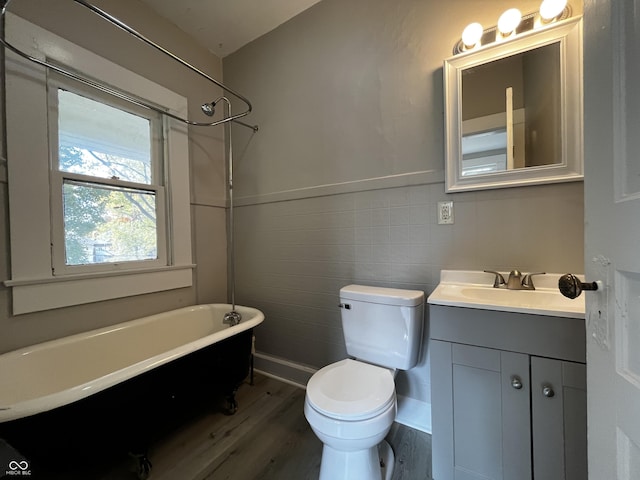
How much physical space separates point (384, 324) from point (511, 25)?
1525 mm

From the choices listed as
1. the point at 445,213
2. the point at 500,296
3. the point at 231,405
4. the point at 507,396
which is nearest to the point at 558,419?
the point at 507,396

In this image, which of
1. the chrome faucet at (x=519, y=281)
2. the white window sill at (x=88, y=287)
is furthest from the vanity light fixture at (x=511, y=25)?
the white window sill at (x=88, y=287)

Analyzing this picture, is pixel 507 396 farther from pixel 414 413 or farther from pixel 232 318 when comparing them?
pixel 232 318

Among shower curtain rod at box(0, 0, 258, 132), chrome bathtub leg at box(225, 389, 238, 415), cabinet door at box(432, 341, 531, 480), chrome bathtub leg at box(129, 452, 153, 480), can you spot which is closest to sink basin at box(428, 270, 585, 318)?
cabinet door at box(432, 341, 531, 480)

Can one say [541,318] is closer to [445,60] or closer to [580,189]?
[580,189]

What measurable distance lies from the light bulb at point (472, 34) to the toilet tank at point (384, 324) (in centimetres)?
126

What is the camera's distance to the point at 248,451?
132 cm

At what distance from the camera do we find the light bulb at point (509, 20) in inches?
47.6

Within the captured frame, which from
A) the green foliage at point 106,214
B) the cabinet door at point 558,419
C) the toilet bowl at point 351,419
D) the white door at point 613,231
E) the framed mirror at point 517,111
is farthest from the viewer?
the green foliage at point 106,214

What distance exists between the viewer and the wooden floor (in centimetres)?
120

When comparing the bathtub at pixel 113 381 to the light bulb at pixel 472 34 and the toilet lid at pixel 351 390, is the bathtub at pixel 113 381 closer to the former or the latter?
the toilet lid at pixel 351 390

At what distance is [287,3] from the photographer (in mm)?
1778

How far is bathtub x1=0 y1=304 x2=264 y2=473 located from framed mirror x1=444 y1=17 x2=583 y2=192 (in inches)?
60.5

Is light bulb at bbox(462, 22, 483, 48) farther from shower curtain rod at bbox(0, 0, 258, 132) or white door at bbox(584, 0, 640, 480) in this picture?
shower curtain rod at bbox(0, 0, 258, 132)
